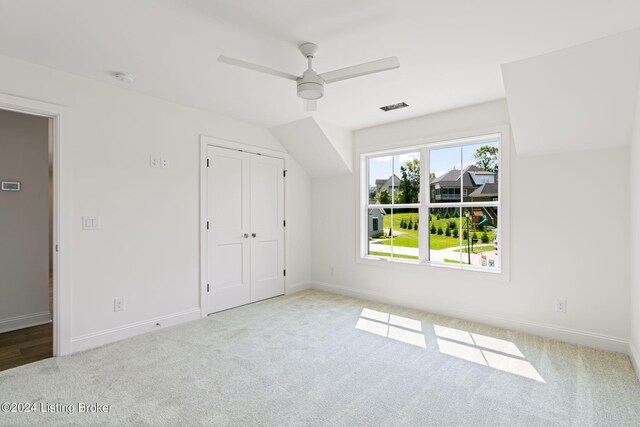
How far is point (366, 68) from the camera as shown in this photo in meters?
2.20

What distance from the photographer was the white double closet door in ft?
13.4

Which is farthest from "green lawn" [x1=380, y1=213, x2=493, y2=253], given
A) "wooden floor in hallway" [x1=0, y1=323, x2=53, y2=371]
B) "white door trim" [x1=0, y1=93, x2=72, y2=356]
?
"wooden floor in hallway" [x1=0, y1=323, x2=53, y2=371]

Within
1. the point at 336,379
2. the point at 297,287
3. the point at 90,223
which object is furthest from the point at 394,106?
the point at 90,223

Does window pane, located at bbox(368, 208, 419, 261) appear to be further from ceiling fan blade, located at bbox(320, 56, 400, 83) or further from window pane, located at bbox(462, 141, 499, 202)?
ceiling fan blade, located at bbox(320, 56, 400, 83)

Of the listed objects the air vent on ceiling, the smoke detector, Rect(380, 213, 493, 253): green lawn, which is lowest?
Rect(380, 213, 493, 253): green lawn

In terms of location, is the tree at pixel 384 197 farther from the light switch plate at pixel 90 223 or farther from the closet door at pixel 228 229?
the light switch plate at pixel 90 223

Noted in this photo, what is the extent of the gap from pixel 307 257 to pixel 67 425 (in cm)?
370

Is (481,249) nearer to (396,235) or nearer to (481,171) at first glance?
(481,171)

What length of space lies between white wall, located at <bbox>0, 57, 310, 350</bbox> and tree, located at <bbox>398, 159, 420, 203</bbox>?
8.10 ft

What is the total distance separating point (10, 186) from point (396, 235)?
4.63 m

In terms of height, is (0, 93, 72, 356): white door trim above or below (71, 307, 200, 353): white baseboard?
above

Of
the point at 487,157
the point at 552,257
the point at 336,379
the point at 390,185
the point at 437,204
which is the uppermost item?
the point at 487,157

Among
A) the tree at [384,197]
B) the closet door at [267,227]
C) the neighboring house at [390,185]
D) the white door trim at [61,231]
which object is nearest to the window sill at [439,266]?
A: the tree at [384,197]

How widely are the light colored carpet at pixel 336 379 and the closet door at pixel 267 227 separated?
1171 mm
